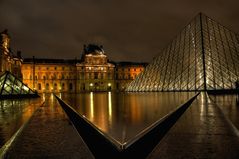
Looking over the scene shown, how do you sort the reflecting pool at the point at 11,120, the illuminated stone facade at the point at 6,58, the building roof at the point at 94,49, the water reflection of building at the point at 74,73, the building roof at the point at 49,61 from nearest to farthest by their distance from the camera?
1. the reflecting pool at the point at 11,120
2. the illuminated stone facade at the point at 6,58
3. the building roof at the point at 49,61
4. the water reflection of building at the point at 74,73
5. the building roof at the point at 94,49

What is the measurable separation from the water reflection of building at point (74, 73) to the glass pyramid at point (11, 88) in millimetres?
49893

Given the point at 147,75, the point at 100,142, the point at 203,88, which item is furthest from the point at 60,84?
the point at 100,142

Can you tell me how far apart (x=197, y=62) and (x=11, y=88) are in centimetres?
2151

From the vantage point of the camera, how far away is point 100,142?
363cm

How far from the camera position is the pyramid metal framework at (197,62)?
27.1 meters

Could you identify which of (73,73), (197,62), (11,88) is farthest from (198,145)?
(73,73)

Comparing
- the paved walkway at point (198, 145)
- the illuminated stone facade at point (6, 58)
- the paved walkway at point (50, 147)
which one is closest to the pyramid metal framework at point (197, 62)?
the illuminated stone facade at point (6, 58)

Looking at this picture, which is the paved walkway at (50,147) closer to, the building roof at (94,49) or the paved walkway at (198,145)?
the paved walkway at (198,145)

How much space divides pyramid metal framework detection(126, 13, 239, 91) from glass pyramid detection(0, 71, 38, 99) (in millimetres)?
16636

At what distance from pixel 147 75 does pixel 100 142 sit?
3310 cm

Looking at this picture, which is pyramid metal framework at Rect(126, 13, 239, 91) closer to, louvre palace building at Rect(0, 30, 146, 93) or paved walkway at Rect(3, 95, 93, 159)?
paved walkway at Rect(3, 95, 93, 159)

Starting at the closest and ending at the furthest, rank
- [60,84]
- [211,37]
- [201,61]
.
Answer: [201,61], [211,37], [60,84]

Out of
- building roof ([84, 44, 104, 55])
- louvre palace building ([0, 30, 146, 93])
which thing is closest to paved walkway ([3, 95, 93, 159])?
louvre palace building ([0, 30, 146, 93])

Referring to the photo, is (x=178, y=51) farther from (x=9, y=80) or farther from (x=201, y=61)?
(x=9, y=80)
